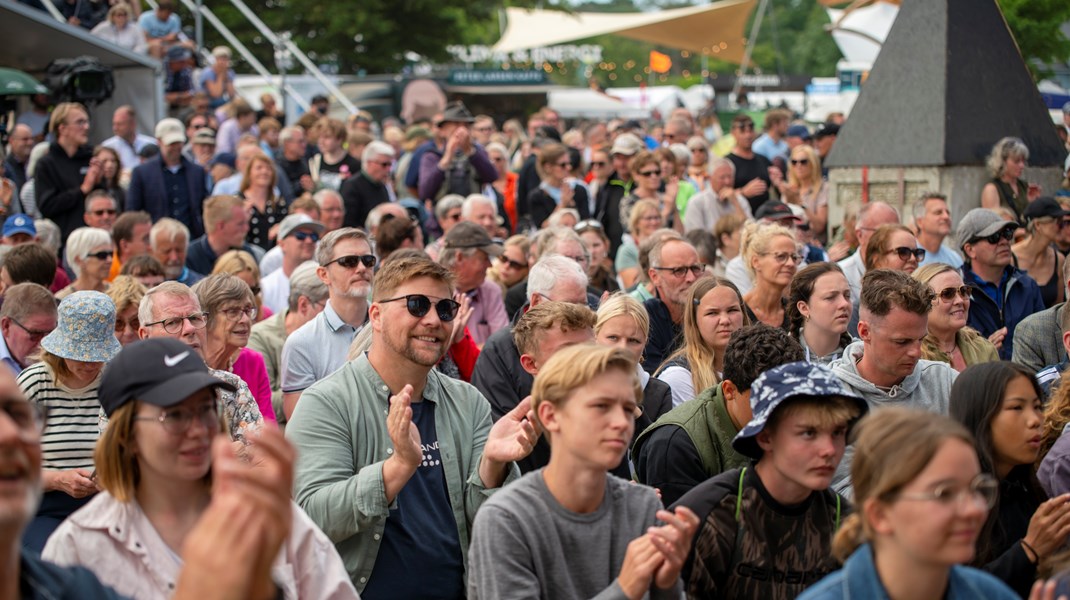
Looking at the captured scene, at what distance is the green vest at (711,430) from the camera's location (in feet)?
17.2

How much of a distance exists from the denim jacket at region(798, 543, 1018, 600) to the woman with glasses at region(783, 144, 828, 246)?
1087 centimetres

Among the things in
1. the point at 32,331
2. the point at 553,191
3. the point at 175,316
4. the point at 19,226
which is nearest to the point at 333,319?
the point at 175,316

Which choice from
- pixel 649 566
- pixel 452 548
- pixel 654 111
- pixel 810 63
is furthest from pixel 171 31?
pixel 810 63

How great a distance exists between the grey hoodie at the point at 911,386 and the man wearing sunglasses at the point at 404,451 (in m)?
1.81

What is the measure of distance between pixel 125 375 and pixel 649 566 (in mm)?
1629

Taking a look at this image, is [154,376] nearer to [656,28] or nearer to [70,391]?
[70,391]

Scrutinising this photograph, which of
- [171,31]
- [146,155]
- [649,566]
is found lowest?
[649,566]

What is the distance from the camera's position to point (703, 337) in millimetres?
6992

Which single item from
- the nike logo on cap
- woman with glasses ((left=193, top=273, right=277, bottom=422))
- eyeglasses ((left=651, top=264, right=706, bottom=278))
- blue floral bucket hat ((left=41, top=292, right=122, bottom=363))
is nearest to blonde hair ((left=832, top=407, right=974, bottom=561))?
the nike logo on cap

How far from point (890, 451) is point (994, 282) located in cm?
643

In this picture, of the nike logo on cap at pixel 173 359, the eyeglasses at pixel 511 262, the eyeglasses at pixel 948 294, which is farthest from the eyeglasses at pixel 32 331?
the eyeglasses at pixel 948 294

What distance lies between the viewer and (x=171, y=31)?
20.1 meters

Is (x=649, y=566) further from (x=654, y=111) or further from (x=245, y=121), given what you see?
(x=654, y=111)

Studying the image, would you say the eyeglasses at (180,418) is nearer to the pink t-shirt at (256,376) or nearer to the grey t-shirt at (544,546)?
the grey t-shirt at (544,546)
